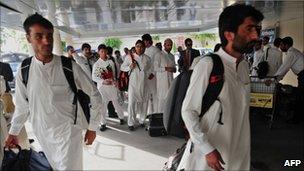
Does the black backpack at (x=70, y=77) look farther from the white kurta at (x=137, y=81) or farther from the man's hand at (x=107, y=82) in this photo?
the man's hand at (x=107, y=82)

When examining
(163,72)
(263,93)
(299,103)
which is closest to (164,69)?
(163,72)

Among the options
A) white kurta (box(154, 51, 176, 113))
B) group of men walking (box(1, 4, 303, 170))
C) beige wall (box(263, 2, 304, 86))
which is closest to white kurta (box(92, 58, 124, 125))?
white kurta (box(154, 51, 176, 113))

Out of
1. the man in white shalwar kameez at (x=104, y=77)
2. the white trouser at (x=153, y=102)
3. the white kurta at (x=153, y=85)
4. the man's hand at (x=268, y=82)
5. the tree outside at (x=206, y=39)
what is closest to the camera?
the man's hand at (x=268, y=82)

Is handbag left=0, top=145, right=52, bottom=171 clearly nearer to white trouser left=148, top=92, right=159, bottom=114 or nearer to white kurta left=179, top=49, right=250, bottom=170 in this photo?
white kurta left=179, top=49, right=250, bottom=170

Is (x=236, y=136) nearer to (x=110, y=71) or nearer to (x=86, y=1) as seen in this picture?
(x=86, y=1)

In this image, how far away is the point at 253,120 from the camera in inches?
263

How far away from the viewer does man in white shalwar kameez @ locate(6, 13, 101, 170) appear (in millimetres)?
2318

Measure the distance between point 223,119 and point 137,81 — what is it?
4645 mm

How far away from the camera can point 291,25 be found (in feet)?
33.1

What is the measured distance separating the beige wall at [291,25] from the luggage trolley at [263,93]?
2436 mm

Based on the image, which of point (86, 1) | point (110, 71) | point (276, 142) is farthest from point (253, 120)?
point (86, 1)

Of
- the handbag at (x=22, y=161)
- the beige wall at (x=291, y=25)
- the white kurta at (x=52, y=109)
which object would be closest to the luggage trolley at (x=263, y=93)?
the beige wall at (x=291, y=25)

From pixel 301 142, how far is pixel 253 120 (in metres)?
1.59

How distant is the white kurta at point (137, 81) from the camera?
627 centimetres
